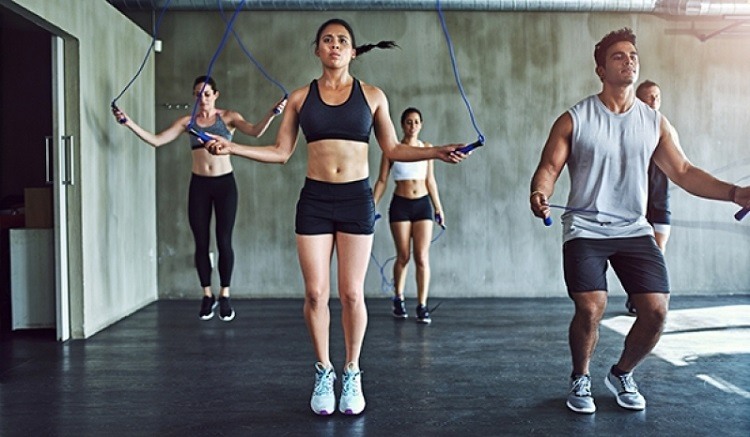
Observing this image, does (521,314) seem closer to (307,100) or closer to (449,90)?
(449,90)

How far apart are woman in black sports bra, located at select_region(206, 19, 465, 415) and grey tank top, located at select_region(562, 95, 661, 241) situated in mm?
710

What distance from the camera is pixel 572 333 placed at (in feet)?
11.0

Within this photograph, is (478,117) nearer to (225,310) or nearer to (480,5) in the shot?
(480,5)

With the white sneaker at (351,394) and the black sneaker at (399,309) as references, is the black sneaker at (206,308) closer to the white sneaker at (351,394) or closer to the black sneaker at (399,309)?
the black sneaker at (399,309)

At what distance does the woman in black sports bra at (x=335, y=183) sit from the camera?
3182 millimetres

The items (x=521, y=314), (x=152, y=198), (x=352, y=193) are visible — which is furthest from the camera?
(x=152, y=198)

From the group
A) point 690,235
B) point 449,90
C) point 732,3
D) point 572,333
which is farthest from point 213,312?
point 732,3

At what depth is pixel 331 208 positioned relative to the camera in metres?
3.19

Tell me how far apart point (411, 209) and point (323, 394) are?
2.47m

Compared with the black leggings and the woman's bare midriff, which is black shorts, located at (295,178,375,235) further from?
the black leggings

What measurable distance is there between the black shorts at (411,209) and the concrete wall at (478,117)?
1593 mm

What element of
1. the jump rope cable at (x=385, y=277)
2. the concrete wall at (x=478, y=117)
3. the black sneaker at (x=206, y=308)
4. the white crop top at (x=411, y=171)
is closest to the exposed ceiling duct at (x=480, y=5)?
the concrete wall at (x=478, y=117)

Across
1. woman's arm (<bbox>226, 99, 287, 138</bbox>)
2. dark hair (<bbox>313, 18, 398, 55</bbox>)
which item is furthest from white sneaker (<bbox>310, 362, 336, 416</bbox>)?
woman's arm (<bbox>226, 99, 287, 138</bbox>)

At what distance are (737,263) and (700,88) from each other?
5.35 ft
